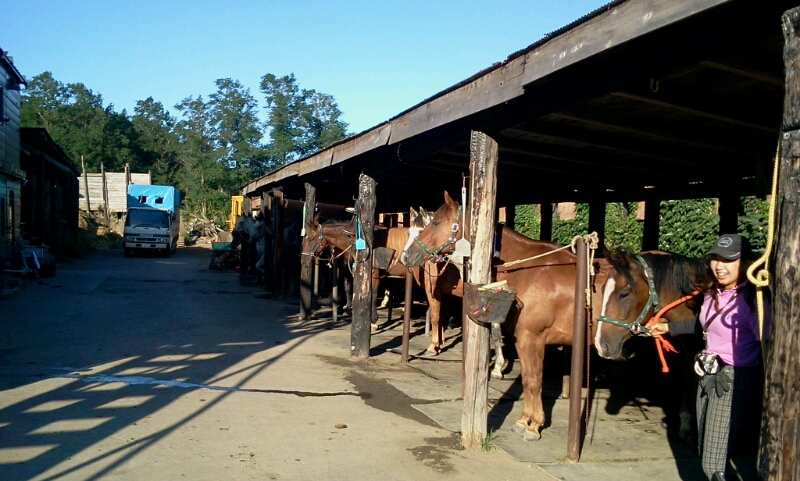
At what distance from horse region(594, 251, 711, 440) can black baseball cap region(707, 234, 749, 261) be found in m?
1.10

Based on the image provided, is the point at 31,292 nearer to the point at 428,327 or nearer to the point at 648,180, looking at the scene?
the point at 428,327

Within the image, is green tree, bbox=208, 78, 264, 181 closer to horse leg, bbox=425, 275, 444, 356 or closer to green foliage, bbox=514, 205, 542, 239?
green foliage, bbox=514, 205, 542, 239

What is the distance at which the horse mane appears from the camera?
5172 mm

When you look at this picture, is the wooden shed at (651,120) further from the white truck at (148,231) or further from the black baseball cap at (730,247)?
the white truck at (148,231)

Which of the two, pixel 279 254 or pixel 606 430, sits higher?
pixel 279 254

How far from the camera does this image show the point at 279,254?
1506 cm

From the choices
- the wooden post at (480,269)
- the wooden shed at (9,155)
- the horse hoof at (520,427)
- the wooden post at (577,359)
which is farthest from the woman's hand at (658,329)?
the wooden shed at (9,155)

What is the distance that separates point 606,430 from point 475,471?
179cm

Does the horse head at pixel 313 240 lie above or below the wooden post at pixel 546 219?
below

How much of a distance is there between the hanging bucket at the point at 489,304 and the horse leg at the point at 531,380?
0.65 meters

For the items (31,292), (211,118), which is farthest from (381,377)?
(211,118)

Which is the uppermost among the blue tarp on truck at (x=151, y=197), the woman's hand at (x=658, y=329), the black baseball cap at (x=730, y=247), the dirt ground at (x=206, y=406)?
the blue tarp on truck at (x=151, y=197)

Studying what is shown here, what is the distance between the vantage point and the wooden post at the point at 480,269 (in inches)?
212

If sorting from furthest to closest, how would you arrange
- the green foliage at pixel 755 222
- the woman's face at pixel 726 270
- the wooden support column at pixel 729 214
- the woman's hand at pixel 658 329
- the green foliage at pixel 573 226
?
the green foliage at pixel 573 226 → the green foliage at pixel 755 222 → the wooden support column at pixel 729 214 → the woman's hand at pixel 658 329 → the woman's face at pixel 726 270
